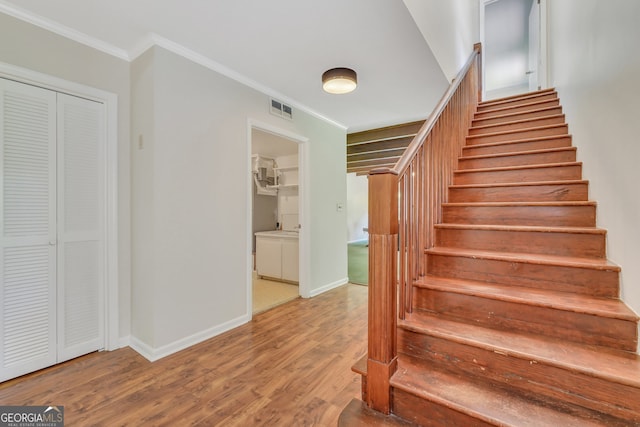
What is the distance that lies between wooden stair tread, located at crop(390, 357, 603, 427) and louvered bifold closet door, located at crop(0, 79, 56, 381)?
7.84 feet

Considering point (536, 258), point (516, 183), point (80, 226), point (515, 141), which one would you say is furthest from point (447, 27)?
point (80, 226)

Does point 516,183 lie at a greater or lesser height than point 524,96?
lesser

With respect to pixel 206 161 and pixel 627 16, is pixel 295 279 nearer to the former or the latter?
pixel 206 161

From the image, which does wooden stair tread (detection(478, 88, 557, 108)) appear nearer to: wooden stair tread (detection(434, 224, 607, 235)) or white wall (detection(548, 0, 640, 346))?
white wall (detection(548, 0, 640, 346))

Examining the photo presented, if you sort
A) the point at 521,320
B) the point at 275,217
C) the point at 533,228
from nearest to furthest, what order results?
the point at 521,320
the point at 533,228
the point at 275,217

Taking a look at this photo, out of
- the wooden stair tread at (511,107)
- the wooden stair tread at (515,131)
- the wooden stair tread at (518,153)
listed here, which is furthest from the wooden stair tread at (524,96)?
the wooden stair tread at (518,153)

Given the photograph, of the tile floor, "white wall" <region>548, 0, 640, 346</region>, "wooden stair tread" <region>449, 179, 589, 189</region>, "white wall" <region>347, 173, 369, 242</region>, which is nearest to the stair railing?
"wooden stair tread" <region>449, 179, 589, 189</region>

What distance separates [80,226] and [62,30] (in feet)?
4.63

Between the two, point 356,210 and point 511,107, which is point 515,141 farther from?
point 356,210

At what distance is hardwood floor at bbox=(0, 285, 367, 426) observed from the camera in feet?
5.14

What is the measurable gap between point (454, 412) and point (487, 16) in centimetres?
705

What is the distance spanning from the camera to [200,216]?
245 centimetres

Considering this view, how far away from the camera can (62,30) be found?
202 centimetres

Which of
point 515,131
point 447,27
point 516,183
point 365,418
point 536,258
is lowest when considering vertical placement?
point 365,418
